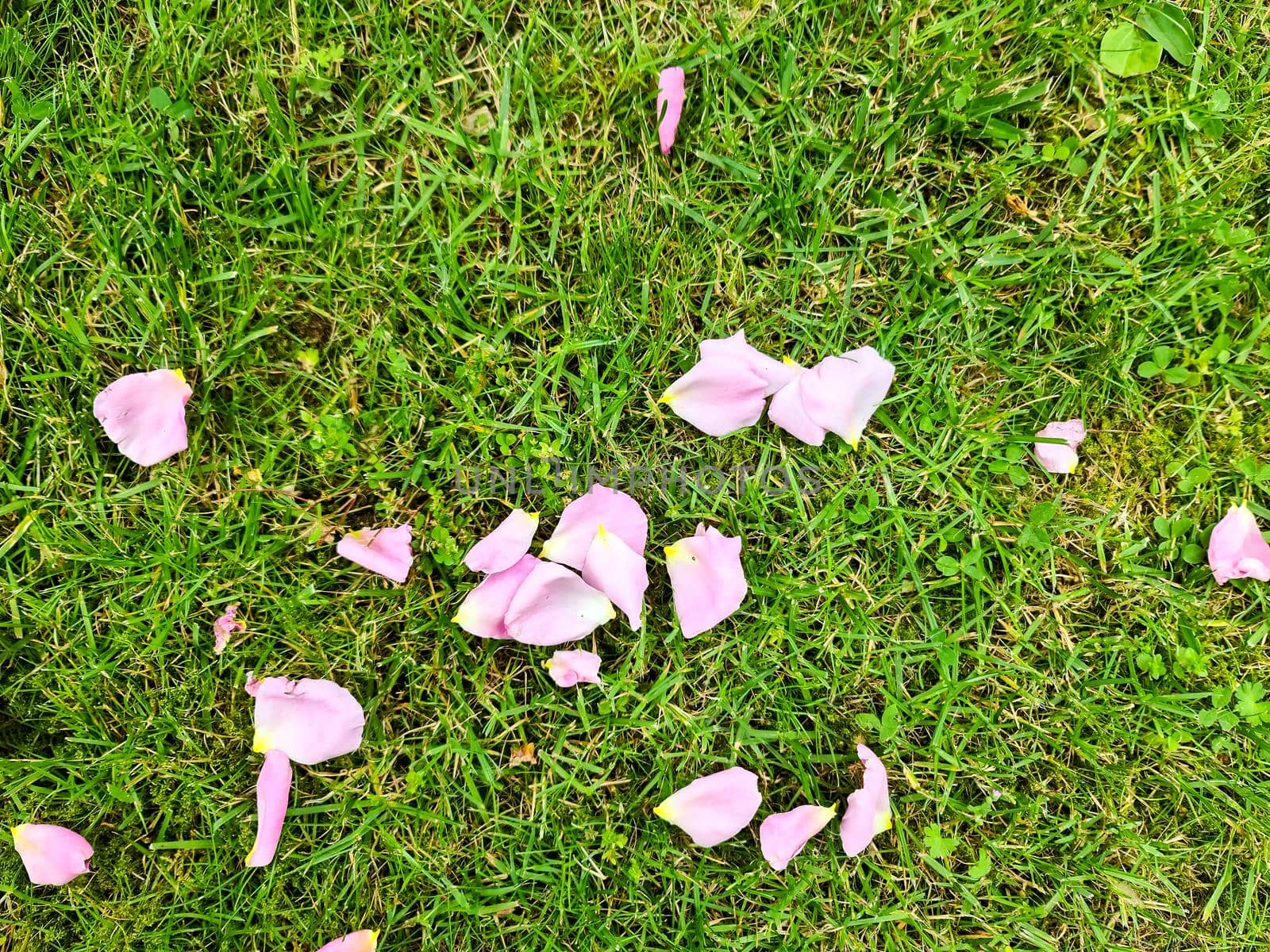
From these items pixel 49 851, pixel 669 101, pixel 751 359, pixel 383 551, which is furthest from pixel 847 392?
pixel 49 851

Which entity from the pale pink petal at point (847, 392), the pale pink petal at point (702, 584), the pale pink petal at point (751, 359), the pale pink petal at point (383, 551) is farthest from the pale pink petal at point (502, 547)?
the pale pink petal at point (847, 392)

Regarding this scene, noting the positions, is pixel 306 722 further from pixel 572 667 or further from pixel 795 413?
pixel 795 413

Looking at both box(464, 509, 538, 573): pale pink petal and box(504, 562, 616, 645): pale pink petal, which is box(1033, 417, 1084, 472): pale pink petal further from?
box(464, 509, 538, 573): pale pink petal

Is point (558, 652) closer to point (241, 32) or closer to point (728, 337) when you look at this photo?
point (728, 337)

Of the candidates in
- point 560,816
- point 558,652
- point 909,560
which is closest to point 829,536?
point 909,560

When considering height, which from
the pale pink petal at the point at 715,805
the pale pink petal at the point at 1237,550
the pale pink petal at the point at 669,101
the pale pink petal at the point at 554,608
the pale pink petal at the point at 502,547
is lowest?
the pale pink petal at the point at 715,805

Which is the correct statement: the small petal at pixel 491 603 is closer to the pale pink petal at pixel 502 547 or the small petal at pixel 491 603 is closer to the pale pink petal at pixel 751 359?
the pale pink petal at pixel 502 547
